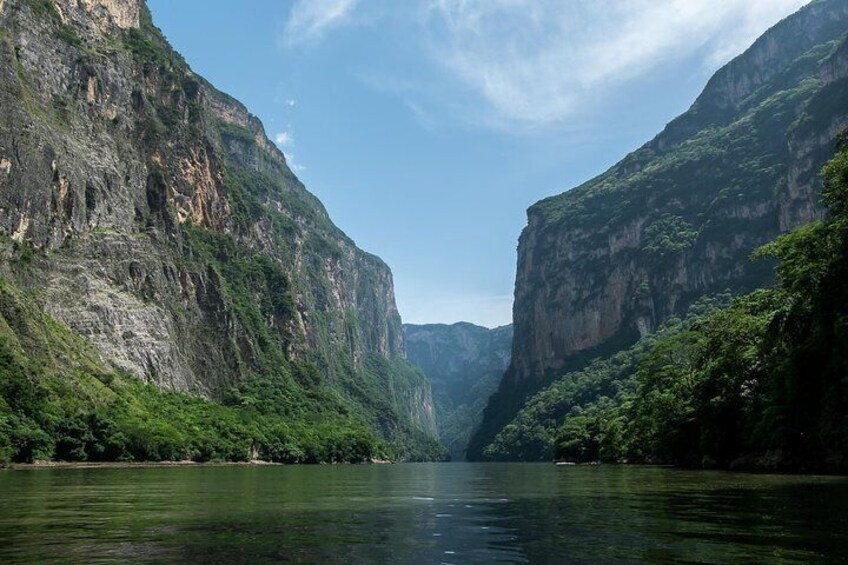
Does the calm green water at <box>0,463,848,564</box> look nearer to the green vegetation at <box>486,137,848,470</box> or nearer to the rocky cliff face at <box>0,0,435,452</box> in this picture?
the green vegetation at <box>486,137,848,470</box>

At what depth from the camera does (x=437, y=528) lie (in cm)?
2067

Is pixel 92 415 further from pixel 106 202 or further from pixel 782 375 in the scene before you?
pixel 782 375

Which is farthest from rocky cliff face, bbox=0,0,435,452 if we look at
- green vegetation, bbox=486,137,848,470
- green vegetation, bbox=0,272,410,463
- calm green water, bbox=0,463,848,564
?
calm green water, bbox=0,463,848,564

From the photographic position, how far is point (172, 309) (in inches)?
6102

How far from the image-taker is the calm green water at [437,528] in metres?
14.7

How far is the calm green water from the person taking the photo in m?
14.7

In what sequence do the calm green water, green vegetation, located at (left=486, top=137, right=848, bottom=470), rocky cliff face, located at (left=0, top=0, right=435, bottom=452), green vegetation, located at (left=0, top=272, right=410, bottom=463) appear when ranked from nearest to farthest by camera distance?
the calm green water < green vegetation, located at (left=486, top=137, right=848, bottom=470) < green vegetation, located at (left=0, top=272, right=410, bottom=463) < rocky cliff face, located at (left=0, top=0, right=435, bottom=452)

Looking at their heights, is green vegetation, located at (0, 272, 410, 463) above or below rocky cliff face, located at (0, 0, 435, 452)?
below

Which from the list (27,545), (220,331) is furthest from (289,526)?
(220,331)

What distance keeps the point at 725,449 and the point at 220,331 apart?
464 ft

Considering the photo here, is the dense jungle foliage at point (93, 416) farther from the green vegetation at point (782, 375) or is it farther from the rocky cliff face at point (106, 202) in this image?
the green vegetation at point (782, 375)

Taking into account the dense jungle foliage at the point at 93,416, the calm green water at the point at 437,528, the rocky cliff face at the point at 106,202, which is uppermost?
the rocky cliff face at the point at 106,202

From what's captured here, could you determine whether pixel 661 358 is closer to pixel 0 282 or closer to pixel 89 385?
pixel 89 385

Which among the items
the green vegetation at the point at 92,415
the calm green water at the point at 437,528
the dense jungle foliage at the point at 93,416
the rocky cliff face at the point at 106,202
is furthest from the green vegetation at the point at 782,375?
the rocky cliff face at the point at 106,202
